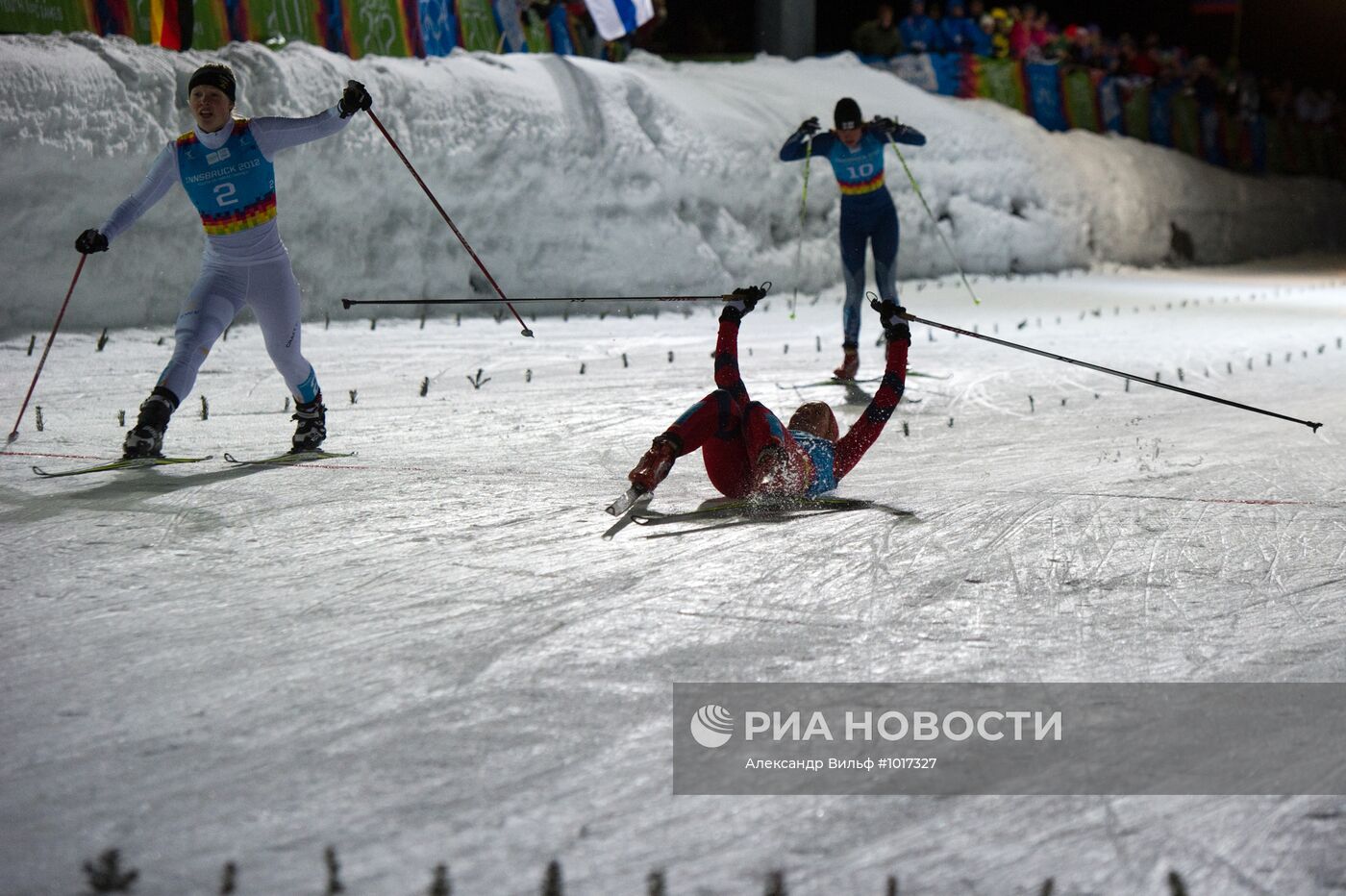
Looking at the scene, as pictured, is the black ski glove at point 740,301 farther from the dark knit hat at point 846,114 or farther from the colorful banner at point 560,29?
the colorful banner at point 560,29

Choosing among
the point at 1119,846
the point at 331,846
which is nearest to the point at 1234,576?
the point at 1119,846

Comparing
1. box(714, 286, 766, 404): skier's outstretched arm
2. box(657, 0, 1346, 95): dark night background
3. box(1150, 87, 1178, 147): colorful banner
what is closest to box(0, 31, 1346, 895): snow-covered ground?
box(714, 286, 766, 404): skier's outstretched arm

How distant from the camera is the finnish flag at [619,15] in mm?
12930

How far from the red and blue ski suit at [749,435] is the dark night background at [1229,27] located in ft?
50.8

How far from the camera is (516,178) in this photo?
11.9 meters

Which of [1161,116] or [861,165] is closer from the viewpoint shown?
[861,165]

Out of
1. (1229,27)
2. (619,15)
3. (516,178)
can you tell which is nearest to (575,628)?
(516,178)

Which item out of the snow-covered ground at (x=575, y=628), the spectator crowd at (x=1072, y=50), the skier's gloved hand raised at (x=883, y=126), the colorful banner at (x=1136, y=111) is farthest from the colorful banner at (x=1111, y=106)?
the snow-covered ground at (x=575, y=628)

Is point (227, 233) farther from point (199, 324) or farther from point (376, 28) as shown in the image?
point (376, 28)

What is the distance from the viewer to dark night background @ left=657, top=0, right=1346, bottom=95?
19125 millimetres

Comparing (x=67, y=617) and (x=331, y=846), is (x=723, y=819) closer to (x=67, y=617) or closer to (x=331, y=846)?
(x=331, y=846)

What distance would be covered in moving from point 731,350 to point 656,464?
51 centimetres

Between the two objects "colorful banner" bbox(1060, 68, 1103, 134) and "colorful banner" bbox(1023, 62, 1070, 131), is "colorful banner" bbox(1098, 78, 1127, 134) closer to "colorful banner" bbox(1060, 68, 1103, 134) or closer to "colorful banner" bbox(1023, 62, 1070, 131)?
"colorful banner" bbox(1060, 68, 1103, 134)

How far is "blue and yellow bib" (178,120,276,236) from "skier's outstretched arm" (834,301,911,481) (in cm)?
267
